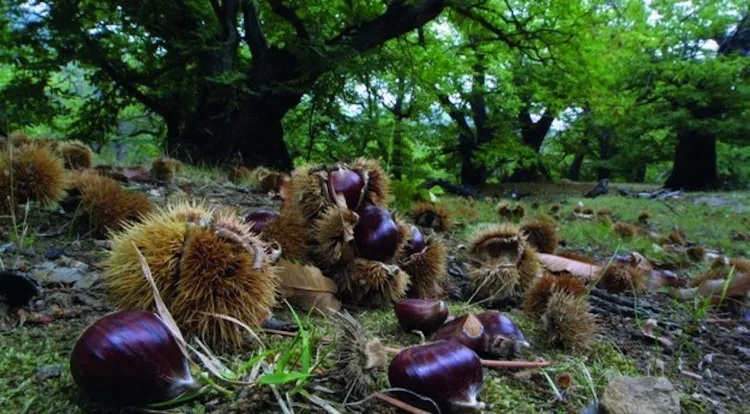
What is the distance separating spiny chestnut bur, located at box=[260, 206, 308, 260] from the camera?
1474 mm

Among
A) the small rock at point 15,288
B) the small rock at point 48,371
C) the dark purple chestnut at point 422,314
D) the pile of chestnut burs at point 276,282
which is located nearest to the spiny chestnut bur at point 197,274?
the pile of chestnut burs at point 276,282

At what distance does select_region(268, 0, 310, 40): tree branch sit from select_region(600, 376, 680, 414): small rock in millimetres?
7169

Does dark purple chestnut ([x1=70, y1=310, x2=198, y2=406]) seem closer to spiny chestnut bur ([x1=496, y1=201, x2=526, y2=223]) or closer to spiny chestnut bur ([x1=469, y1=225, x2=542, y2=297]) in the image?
spiny chestnut bur ([x1=469, y1=225, x2=542, y2=297])

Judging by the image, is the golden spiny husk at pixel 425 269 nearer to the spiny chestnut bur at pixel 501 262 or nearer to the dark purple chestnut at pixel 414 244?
the dark purple chestnut at pixel 414 244

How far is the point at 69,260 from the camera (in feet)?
5.65

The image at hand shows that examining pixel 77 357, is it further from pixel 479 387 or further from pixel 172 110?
pixel 172 110

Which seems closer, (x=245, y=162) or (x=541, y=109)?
(x=245, y=162)

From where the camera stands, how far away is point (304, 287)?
4.74 ft

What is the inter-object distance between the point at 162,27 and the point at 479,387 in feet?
26.3

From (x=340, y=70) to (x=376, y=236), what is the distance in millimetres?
5823

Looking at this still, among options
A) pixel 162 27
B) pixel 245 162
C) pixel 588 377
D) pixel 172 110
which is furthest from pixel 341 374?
pixel 172 110

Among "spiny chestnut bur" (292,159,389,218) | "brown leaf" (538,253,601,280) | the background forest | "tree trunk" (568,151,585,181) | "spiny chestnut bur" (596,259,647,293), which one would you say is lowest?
"tree trunk" (568,151,585,181)

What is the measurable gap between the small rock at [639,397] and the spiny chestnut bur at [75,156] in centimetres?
304

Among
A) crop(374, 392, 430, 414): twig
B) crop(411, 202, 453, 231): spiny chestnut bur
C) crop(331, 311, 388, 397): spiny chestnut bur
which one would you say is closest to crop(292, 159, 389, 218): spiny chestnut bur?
crop(331, 311, 388, 397): spiny chestnut bur
